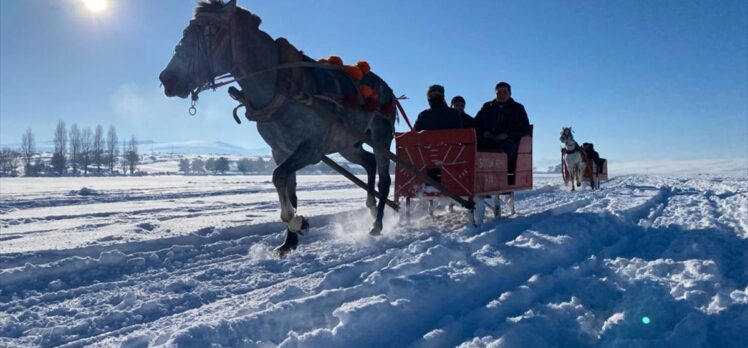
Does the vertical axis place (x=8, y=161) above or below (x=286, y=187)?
above

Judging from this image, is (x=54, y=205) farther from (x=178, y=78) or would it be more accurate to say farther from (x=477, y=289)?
(x=477, y=289)

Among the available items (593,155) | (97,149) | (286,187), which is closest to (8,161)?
(97,149)

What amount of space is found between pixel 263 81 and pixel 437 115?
2.93 meters

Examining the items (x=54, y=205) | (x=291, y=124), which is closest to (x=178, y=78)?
(x=291, y=124)

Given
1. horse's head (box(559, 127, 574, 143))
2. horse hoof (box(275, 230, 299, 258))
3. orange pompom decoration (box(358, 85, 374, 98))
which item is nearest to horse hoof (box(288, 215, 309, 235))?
horse hoof (box(275, 230, 299, 258))

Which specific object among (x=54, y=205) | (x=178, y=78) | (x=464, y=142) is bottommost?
(x=54, y=205)

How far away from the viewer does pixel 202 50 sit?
4.33 metres

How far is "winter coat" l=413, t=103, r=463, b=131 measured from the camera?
6.57m

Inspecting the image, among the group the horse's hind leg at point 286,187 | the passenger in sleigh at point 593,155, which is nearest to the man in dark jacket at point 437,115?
the horse's hind leg at point 286,187

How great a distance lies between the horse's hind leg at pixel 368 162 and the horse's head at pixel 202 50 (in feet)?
8.60

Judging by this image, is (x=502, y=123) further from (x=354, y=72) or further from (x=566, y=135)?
(x=566, y=135)

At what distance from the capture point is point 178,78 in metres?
4.25

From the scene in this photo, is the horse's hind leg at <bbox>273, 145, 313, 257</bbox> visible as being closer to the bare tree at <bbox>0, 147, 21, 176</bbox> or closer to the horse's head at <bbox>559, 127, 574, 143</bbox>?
the horse's head at <bbox>559, 127, 574, 143</bbox>

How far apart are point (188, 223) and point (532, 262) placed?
18.8ft
